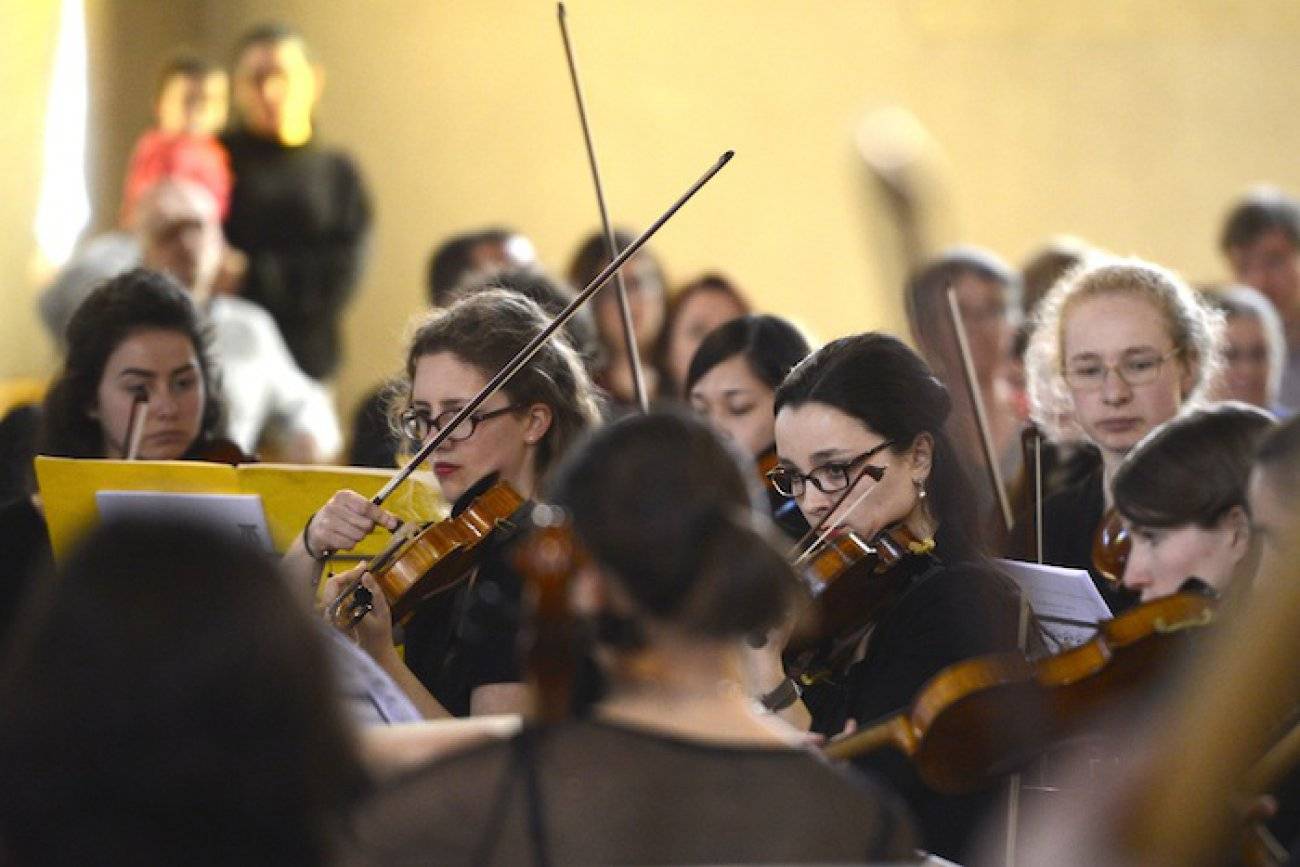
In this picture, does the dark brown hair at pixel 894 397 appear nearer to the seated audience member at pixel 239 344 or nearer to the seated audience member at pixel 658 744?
the seated audience member at pixel 658 744

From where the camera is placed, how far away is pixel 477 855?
1686 mm

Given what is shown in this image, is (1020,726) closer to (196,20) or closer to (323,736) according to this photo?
(323,736)

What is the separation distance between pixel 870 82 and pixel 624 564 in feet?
18.6

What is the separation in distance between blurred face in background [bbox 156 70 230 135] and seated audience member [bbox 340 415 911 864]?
445 cm

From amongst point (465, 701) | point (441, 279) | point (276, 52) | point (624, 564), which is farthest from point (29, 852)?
point (276, 52)

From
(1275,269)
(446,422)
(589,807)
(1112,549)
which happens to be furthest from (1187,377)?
(1275,269)

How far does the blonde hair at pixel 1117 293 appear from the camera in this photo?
3.53 metres

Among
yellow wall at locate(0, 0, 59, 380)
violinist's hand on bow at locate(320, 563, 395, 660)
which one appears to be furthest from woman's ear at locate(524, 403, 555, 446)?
yellow wall at locate(0, 0, 59, 380)

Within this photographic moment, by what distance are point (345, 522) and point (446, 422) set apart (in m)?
0.21

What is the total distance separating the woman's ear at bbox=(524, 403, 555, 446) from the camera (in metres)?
3.17

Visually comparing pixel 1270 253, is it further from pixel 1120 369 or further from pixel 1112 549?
pixel 1112 549

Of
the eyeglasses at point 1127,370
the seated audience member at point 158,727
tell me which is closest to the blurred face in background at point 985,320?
the eyeglasses at point 1127,370

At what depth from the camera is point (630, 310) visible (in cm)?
498

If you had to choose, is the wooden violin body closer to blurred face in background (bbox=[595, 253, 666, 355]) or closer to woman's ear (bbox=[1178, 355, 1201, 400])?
woman's ear (bbox=[1178, 355, 1201, 400])
